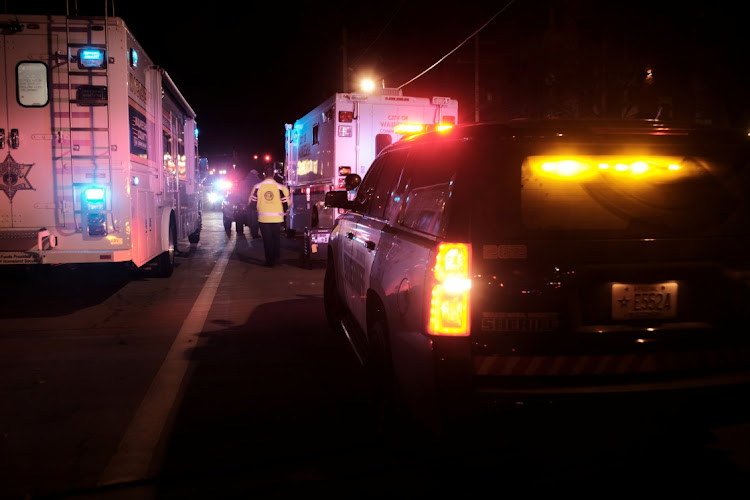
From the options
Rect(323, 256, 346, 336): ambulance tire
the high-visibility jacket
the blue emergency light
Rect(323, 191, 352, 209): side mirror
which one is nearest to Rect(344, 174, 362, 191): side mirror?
Rect(323, 191, 352, 209): side mirror

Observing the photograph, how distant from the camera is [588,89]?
2923 cm

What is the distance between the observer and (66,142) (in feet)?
25.3

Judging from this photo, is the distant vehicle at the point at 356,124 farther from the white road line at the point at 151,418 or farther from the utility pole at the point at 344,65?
the utility pole at the point at 344,65

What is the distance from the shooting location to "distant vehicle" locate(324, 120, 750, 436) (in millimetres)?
3092

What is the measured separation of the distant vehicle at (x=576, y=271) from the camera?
10.1ft

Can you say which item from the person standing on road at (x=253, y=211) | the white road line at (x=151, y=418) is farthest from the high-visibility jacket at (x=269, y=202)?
the person standing on road at (x=253, y=211)

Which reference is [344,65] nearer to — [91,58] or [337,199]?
[91,58]

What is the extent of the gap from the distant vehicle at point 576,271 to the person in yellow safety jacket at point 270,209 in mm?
8879

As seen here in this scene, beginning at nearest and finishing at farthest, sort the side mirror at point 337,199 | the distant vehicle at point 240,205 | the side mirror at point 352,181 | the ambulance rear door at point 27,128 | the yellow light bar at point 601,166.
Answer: the yellow light bar at point 601,166
the side mirror at point 337,199
the side mirror at point 352,181
the ambulance rear door at point 27,128
the distant vehicle at point 240,205

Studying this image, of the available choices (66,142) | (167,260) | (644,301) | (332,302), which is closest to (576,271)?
(644,301)

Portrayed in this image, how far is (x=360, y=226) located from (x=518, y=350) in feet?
7.71

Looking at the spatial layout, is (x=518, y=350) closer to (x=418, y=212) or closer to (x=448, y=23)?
(x=418, y=212)

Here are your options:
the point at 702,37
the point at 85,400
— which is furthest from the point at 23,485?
the point at 702,37

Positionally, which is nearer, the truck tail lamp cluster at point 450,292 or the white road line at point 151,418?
the truck tail lamp cluster at point 450,292
